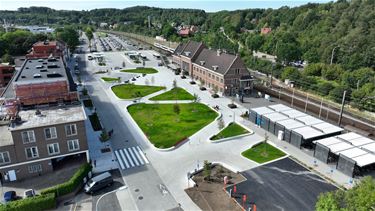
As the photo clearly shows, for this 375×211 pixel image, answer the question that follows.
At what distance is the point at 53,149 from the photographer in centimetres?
3875

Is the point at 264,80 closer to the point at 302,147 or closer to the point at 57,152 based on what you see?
the point at 302,147

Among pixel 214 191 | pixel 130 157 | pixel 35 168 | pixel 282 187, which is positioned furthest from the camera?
pixel 130 157

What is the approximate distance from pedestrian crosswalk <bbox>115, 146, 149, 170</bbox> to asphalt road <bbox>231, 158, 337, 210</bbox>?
16.0m

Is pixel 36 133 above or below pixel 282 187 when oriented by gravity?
above

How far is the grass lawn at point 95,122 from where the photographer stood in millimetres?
54094

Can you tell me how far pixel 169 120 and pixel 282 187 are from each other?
2829cm

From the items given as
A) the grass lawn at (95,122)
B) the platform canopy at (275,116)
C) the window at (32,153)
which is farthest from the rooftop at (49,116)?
the platform canopy at (275,116)

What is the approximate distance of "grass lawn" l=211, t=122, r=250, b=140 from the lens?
165 ft

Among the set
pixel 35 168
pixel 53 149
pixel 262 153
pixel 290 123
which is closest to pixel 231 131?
pixel 262 153

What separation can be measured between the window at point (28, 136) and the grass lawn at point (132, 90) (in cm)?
3448

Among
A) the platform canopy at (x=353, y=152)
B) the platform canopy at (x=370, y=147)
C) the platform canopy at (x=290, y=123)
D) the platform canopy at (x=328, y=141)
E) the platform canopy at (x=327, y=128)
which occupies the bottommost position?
the platform canopy at (x=353, y=152)

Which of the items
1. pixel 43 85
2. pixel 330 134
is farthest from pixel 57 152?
pixel 330 134

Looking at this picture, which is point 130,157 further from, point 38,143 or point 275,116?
point 275,116

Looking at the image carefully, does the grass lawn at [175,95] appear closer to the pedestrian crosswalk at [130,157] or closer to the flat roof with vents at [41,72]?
the flat roof with vents at [41,72]
